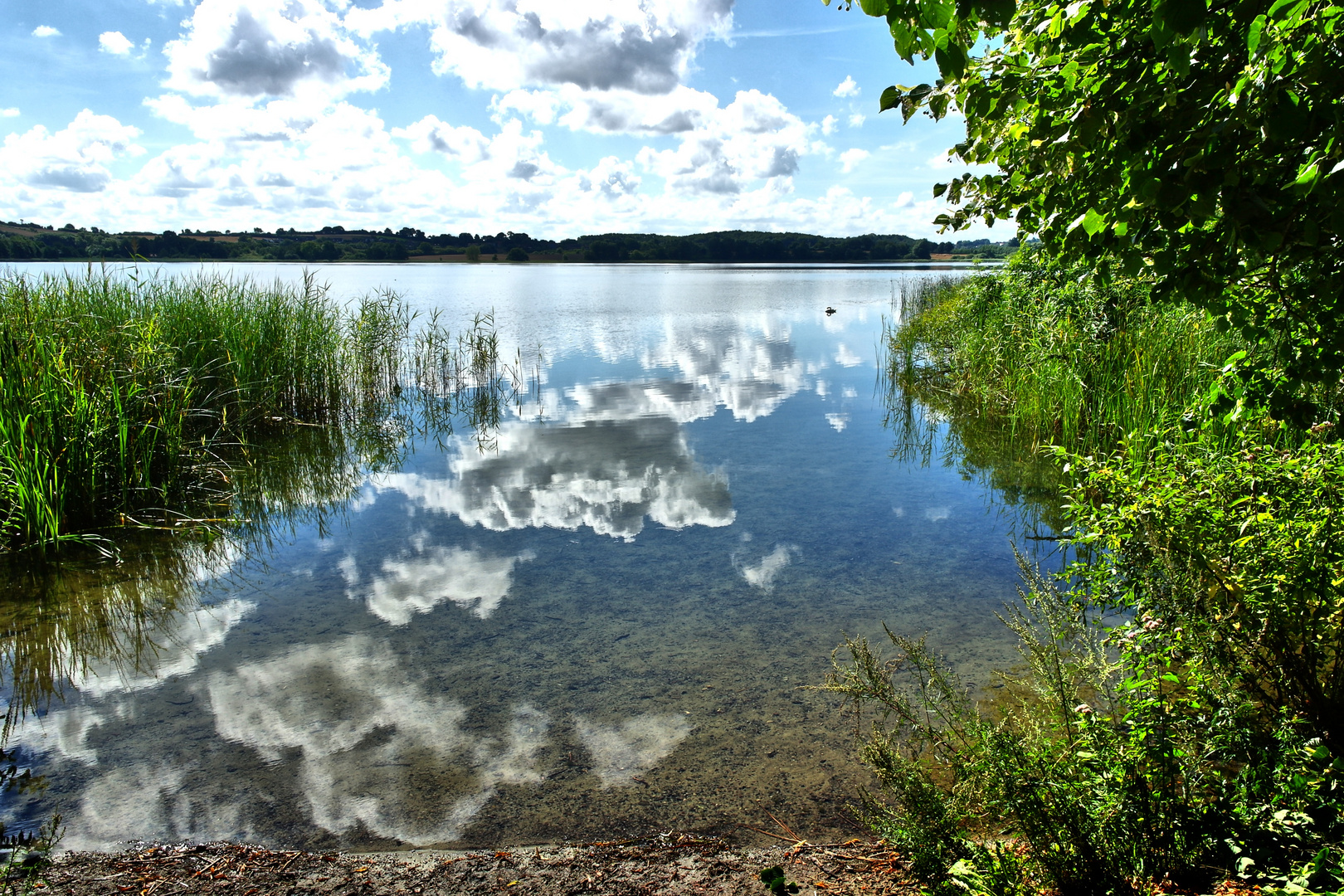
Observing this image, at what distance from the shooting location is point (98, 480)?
269 inches

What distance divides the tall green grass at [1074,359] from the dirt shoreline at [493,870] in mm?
3185

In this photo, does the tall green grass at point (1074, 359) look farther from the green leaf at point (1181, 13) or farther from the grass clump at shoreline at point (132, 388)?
the grass clump at shoreline at point (132, 388)

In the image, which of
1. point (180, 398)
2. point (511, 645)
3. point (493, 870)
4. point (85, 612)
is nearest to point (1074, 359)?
point (511, 645)

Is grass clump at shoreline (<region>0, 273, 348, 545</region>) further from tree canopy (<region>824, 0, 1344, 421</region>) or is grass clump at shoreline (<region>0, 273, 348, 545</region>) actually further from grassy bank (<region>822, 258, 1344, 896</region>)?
tree canopy (<region>824, 0, 1344, 421</region>)

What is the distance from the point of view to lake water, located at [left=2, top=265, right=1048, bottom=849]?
323 cm

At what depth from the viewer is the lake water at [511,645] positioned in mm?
3234

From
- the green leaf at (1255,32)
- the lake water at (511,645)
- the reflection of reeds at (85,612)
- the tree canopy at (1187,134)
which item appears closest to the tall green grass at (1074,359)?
the lake water at (511,645)

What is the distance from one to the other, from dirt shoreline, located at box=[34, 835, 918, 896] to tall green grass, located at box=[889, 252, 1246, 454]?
10.4 ft

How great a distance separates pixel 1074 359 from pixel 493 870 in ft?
26.4

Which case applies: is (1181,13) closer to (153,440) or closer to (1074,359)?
(1074,359)

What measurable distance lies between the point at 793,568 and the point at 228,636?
3.78 metres

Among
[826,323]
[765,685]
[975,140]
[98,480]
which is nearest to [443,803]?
[765,685]

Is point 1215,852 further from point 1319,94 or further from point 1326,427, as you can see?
point 1319,94

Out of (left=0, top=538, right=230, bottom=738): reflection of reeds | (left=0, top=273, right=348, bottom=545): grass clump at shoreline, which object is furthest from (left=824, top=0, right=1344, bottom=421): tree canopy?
(left=0, top=273, right=348, bottom=545): grass clump at shoreline
